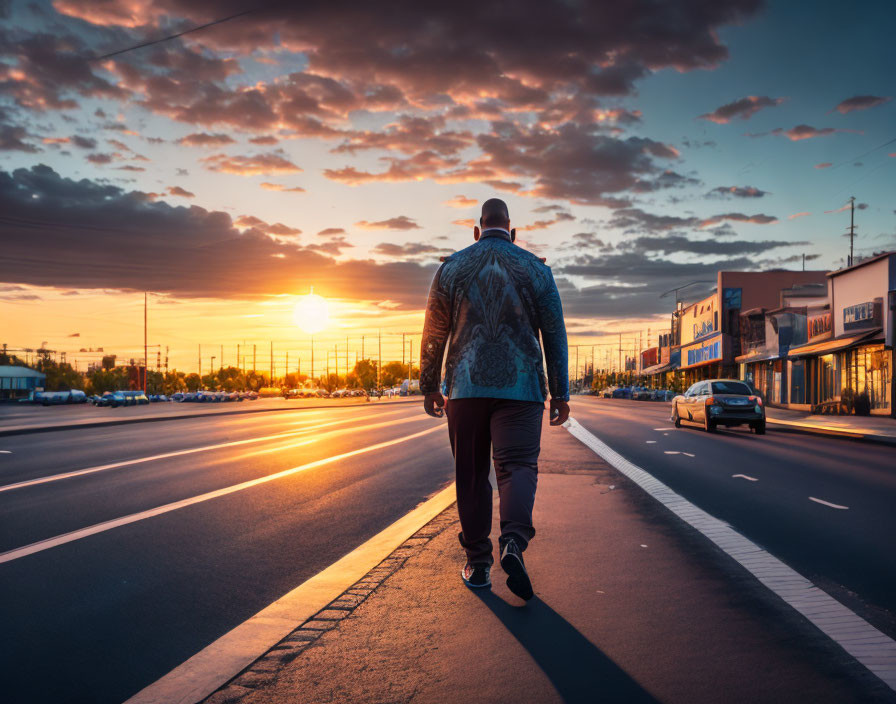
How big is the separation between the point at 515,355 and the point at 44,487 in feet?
24.0

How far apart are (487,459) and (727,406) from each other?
19.8 m

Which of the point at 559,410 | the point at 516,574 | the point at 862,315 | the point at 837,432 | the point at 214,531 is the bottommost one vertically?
the point at 837,432

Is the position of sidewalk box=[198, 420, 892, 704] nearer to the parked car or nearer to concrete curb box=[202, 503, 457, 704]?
concrete curb box=[202, 503, 457, 704]

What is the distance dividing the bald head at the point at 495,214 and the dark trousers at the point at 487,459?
1180 millimetres

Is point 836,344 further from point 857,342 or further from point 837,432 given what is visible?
point 837,432

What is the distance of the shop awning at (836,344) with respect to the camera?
3769 cm

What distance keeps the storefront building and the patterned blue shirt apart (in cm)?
3558

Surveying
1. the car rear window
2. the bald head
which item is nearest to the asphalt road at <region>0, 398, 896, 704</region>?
the bald head

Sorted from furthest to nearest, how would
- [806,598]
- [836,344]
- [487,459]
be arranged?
[836,344], [487,459], [806,598]

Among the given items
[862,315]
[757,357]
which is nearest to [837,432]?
[862,315]

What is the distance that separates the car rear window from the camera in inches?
916

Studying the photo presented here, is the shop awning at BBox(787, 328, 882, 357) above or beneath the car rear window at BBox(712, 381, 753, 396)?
above

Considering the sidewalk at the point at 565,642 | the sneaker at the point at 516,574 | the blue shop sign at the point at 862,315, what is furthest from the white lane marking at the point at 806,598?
the blue shop sign at the point at 862,315

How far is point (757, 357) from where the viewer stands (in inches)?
2322
